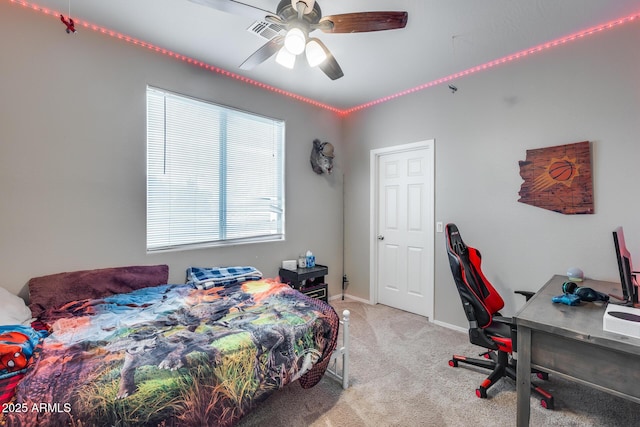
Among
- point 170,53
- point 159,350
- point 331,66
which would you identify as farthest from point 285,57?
point 159,350

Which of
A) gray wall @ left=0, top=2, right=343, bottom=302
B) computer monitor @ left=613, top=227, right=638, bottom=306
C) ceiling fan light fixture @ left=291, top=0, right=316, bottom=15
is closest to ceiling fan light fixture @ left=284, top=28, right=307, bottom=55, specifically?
ceiling fan light fixture @ left=291, top=0, right=316, bottom=15

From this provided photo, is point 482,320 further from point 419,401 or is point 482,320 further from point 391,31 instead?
point 391,31

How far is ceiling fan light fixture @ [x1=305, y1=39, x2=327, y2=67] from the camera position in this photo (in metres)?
1.81

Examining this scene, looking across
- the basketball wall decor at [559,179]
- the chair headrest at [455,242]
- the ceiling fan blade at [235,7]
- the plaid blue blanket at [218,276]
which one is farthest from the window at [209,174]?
the basketball wall decor at [559,179]

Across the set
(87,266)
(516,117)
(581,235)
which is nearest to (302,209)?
(87,266)

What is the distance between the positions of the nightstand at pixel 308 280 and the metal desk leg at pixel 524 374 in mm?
2249

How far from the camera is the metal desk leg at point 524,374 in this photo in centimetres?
137

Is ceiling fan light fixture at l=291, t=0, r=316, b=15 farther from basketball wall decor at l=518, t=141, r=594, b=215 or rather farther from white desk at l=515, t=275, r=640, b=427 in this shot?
basketball wall decor at l=518, t=141, r=594, b=215

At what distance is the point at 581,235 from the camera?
2373 mm

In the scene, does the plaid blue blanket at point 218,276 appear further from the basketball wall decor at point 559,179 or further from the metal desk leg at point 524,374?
the basketball wall decor at point 559,179

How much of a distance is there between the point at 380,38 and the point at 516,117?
1.53 meters

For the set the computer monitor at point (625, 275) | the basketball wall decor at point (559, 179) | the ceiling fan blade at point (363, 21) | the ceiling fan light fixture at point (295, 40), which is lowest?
the computer monitor at point (625, 275)

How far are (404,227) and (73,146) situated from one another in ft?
11.3

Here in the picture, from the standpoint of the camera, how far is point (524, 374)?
1372mm
